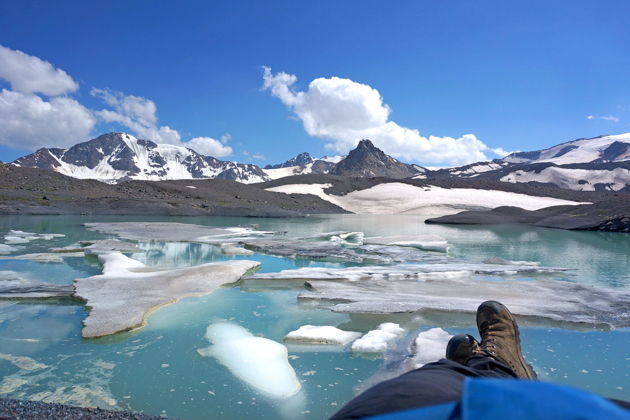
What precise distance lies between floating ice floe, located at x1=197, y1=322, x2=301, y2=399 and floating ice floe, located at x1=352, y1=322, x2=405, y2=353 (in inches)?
32.1

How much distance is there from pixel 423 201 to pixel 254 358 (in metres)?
56.6

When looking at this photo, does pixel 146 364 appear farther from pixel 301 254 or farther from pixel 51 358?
pixel 301 254

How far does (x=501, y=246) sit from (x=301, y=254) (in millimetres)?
8997

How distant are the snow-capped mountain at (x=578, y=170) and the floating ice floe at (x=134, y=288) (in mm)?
108046

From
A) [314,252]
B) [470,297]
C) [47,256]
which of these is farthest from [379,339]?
[47,256]

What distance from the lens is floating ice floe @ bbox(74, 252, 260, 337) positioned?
17.6ft

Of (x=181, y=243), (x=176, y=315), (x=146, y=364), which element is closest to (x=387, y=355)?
(x=146, y=364)

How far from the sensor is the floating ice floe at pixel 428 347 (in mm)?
4238

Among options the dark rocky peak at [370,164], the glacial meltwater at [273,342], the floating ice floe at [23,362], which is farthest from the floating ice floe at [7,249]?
the dark rocky peak at [370,164]

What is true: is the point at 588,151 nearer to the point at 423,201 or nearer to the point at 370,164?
the point at 370,164

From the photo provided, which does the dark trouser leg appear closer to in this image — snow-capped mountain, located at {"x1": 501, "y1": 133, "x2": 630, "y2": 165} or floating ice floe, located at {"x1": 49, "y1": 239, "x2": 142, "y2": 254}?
floating ice floe, located at {"x1": 49, "y1": 239, "x2": 142, "y2": 254}

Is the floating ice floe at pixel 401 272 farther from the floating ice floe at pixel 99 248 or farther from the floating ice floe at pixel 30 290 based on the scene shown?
the floating ice floe at pixel 99 248

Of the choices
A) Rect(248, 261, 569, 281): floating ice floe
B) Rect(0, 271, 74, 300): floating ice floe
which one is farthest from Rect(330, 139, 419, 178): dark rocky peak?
Rect(0, 271, 74, 300): floating ice floe

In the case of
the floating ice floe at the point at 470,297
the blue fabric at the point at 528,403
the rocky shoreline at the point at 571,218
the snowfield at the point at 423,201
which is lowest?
the floating ice floe at the point at 470,297
